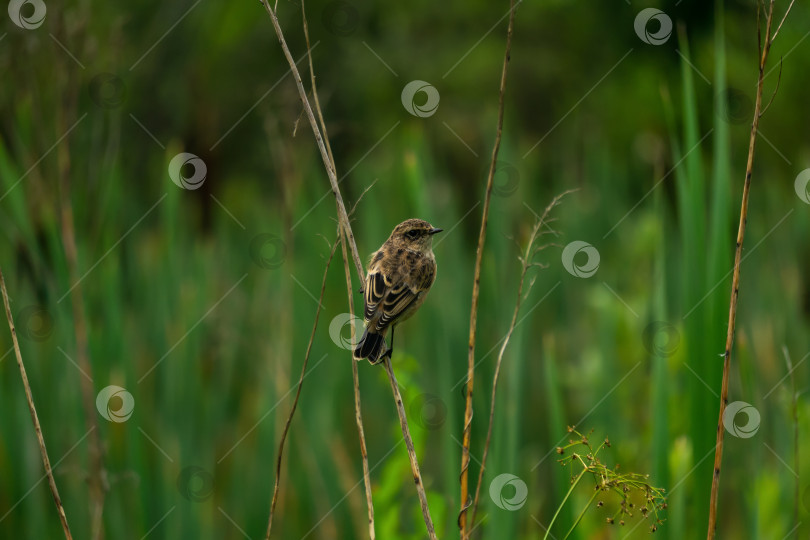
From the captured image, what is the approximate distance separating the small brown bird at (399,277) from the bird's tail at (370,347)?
0.12 feet

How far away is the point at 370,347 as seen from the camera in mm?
1767

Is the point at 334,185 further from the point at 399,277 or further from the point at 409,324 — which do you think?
the point at 409,324

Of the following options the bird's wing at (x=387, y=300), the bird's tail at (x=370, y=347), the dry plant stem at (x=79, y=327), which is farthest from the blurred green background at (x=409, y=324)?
the bird's tail at (x=370, y=347)

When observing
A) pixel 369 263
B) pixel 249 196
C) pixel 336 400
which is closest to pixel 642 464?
pixel 336 400

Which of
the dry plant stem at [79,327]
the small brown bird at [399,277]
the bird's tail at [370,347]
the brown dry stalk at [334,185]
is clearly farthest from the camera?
the dry plant stem at [79,327]

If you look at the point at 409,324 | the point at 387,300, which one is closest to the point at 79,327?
the point at 387,300

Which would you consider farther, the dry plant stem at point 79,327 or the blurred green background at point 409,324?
the dry plant stem at point 79,327

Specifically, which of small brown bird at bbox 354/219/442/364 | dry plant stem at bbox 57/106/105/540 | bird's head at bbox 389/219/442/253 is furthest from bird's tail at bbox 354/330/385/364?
dry plant stem at bbox 57/106/105/540

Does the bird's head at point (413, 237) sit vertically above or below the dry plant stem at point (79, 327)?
above

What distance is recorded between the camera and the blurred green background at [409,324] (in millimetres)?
2023

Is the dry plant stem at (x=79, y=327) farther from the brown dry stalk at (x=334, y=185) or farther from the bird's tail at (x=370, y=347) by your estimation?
the brown dry stalk at (x=334, y=185)

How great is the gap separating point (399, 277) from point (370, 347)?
31 centimetres

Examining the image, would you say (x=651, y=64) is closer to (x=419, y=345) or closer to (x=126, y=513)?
(x=419, y=345)

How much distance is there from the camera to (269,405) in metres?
2.82
